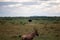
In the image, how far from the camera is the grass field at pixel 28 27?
1.71 m

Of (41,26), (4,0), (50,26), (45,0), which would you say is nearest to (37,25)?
(41,26)

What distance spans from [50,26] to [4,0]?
694 millimetres

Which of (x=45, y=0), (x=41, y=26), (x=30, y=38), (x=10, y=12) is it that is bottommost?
(x=30, y=38)

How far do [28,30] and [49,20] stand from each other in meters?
0.30

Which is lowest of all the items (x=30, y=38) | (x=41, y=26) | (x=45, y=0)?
(x=30, y=38)

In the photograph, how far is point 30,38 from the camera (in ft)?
5.59

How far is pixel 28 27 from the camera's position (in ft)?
5.67

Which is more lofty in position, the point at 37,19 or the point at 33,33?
the point at 37,19

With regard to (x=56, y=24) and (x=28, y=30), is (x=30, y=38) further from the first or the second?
(x=56, y=24)

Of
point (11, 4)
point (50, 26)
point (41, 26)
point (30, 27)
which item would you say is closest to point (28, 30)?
point (30, 27)

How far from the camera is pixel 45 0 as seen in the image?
178 centimetres

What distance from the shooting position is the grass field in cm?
171

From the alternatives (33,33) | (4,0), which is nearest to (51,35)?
(33,33)

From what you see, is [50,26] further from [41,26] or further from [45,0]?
[45,0]
